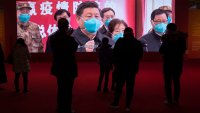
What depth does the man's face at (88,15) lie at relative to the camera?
17.3 m

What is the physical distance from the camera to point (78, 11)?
17594 mm

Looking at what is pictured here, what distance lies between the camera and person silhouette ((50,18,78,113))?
6355 mm

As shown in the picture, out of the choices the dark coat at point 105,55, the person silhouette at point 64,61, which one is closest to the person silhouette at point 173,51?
the dark coat at point 105,55

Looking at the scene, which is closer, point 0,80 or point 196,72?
point 0,80

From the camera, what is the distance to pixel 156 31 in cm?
1722

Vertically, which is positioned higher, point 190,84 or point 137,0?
point 137,0

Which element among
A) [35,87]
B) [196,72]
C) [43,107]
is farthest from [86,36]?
[43,107]

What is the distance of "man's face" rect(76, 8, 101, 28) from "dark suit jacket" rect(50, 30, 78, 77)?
11.0 m

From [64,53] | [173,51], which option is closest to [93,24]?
[173,51]

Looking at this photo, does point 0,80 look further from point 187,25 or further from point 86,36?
point 187,25

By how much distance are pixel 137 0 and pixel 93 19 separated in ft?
7.17

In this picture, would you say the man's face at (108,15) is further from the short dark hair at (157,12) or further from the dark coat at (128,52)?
the dark coat at (128,52)

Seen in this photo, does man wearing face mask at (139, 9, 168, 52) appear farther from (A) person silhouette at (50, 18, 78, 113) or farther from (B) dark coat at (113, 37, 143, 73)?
(A) person silhouette at (50, 18, 78, 113)

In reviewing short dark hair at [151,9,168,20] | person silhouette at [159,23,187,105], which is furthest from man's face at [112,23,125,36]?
person silhouette at [159,23,187,105]
